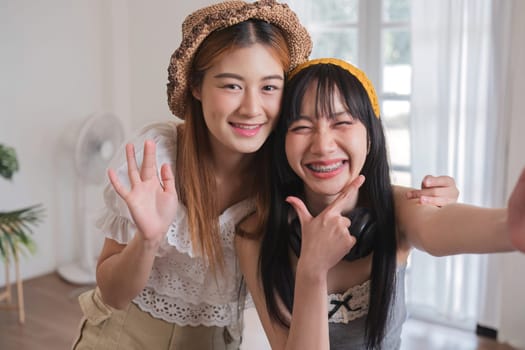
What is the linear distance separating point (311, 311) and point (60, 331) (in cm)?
237

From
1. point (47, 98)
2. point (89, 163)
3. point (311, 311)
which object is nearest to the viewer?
point (311, 311)

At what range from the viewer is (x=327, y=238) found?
1157 mm

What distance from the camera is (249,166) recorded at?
59.3 inches

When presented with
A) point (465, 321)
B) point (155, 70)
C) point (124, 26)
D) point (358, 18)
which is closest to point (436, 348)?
point (465, 321)

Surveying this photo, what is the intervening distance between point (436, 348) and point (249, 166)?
1.89 meters

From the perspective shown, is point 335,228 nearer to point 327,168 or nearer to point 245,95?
point 327,168

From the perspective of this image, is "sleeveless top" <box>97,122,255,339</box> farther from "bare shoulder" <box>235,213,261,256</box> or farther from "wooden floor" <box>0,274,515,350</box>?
"wooden floor" <box>0,274,515,350</box>

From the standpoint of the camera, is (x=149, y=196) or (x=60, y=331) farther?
(x=60, y=331)

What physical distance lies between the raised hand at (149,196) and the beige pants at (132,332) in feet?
1.25

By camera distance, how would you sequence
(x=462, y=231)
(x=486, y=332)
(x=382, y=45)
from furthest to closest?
(x=382, y=45) → (x=486, y=332) → (x=462, y=231)

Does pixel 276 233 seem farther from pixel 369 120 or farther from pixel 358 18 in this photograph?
pixel 358 18

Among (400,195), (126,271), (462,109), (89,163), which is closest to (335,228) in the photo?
(400,195)

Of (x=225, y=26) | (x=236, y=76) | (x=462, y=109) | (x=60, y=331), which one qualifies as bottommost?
(x=60, y=331)

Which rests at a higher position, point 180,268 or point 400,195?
point 400,195
